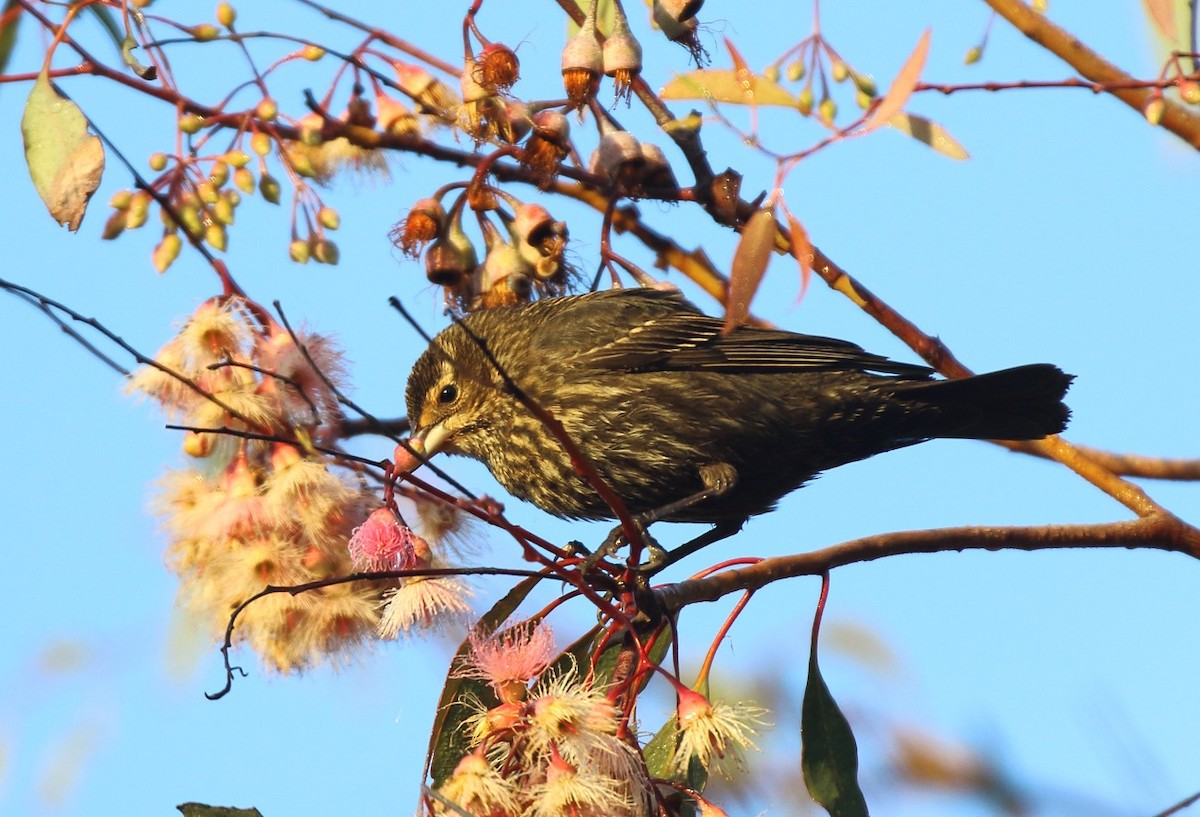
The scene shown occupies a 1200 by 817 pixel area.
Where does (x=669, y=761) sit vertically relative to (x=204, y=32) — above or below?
below

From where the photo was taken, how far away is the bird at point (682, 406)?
454 centimetres

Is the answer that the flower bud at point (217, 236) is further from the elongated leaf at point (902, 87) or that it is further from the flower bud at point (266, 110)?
the elongated leaf at point (902, 87)

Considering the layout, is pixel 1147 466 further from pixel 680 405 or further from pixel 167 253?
pixel 167 253

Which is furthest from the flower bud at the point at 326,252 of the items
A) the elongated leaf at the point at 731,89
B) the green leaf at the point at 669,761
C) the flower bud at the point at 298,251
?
the green leaf at the point at 669,761

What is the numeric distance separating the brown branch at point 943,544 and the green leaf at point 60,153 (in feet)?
5.52

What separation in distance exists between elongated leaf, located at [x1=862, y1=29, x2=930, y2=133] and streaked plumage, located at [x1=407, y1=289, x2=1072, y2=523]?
203 cm

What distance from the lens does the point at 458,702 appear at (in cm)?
313

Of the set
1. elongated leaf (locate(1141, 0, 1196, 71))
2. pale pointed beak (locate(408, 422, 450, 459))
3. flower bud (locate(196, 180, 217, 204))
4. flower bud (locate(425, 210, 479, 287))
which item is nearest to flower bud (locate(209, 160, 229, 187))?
flower bud (locate(196, 180, 217, 204))

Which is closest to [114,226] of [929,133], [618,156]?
[618,156]

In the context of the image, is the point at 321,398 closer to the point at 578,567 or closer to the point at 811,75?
the point at 578,567

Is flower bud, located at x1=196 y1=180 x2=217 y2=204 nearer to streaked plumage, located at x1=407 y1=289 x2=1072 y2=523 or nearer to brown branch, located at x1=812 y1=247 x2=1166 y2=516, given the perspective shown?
streaked plumage, located at x1=407 y1=289 x2=1072 y2=523

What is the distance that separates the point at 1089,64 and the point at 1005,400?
48.0 inches

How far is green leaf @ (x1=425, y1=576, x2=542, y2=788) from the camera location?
3.04 metres

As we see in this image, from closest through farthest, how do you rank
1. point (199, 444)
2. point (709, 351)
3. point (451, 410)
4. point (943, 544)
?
point (943, 544)
point (199, 444)
point (709, 351)
point (451, 410)
